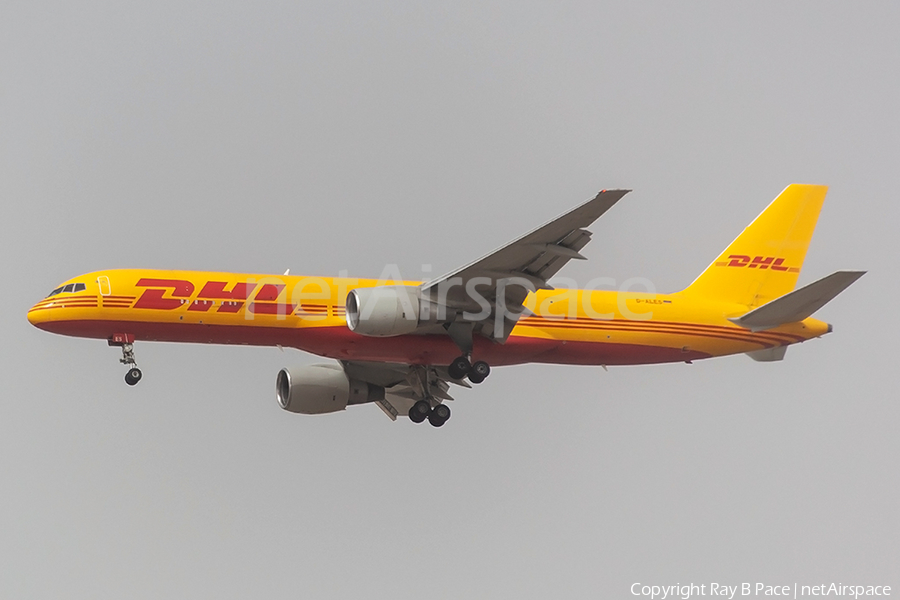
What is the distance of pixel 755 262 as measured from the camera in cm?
4103

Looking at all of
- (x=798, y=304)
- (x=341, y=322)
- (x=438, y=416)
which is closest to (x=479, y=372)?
(x=438, y=416)

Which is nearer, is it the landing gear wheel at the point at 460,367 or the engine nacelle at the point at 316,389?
the landing gear wheel at the point at 460,367

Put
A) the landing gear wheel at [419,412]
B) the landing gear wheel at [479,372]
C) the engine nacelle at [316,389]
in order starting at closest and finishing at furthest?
the landing gear wheel at [479,372]
the landing gear wheel at [419,412]
the engine nacelle at [316,389]

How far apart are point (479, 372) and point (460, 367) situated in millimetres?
597

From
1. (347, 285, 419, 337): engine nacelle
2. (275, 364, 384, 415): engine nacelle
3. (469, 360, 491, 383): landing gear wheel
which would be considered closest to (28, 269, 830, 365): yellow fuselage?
(469, 360, 491, 383): landing gear wheel

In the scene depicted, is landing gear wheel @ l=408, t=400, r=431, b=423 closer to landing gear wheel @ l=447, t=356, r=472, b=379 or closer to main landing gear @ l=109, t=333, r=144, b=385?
landing gear wheel @ l=447, t=356, r=472, b=379

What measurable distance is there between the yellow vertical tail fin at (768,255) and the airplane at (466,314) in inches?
1.8

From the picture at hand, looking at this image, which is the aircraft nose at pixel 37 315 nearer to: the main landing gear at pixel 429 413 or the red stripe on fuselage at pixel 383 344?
the red stripe on fuselage at pixel 383 344

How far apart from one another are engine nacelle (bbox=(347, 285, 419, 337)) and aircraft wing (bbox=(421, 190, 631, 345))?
0.79 meters

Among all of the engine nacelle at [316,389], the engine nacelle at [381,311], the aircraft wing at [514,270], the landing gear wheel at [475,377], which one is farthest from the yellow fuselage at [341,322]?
the engine nacelle at [316,389]

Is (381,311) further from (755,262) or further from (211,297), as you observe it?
(755,262)

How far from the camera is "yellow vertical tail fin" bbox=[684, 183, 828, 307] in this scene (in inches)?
1594

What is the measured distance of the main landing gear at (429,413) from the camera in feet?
131

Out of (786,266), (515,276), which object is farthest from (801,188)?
(515,276)
